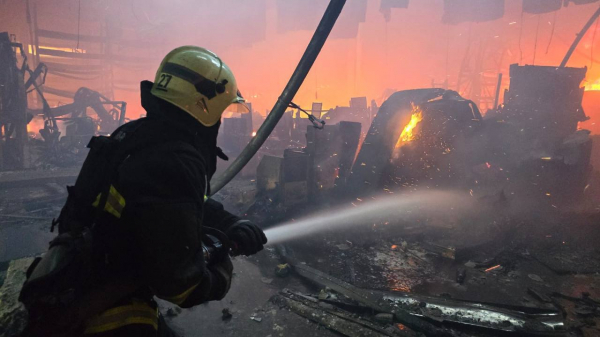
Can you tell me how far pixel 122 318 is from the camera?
1425mm

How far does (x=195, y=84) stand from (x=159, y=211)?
726 millimetres

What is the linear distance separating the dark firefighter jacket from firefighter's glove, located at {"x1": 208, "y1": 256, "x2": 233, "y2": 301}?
86 mm

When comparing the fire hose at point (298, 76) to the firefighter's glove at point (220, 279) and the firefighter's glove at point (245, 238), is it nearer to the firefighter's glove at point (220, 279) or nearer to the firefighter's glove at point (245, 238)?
the firefighter's glove at point (245, 238)

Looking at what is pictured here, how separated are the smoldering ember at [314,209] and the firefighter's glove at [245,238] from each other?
0.4 inches

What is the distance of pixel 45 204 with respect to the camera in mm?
8562

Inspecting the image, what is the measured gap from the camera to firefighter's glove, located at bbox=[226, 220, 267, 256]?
1989 millimetres

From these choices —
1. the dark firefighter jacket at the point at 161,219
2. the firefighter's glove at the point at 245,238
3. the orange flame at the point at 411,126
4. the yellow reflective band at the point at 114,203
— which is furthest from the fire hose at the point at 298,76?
the orange flame at the point at 411,126

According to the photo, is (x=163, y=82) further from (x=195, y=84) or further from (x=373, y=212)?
(x=373, y=212)

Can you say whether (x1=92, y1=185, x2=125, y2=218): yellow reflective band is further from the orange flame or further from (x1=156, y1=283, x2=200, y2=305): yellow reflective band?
the orange flame

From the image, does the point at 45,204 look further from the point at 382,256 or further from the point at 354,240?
the point at 382,256

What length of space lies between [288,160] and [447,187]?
15.9ft

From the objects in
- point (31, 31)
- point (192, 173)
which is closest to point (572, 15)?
point (192, 173)

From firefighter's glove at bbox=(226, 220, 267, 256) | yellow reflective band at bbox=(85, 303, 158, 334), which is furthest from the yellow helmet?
yellow reflective band at bbox=(85, 303, 158, 334)

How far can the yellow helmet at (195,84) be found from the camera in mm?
1586
